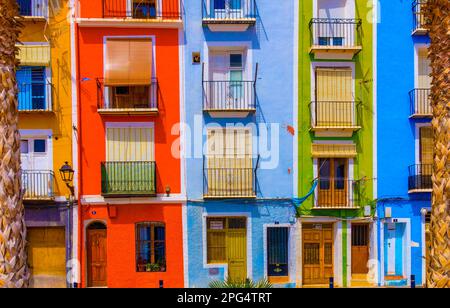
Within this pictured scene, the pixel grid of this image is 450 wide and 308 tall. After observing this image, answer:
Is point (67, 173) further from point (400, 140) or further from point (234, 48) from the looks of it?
point (400, 140)

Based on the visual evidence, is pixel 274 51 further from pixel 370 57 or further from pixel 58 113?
pixel 58 113

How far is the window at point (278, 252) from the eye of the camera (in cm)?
1278

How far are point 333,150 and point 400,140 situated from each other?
96.4 inches

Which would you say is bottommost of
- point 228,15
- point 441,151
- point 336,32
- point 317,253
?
point 317,253

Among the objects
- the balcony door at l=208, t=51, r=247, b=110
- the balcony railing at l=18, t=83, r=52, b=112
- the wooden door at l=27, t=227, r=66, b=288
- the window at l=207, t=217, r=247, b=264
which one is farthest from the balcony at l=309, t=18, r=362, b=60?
the wooden door at l=27, t=227, r=66, b=288

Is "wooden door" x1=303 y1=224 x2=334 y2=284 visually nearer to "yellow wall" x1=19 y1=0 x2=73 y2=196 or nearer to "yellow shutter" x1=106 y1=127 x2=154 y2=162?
"yellow shutter" x1=106 y1=127 x2=154 y2=162

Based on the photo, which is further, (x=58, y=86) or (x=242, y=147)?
(x=242, y=147)

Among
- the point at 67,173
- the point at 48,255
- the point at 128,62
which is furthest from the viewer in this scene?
the point at 48,255

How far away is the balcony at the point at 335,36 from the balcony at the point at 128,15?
475 cm

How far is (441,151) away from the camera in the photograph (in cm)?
545

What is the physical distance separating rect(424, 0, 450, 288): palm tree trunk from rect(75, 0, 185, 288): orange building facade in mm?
8451

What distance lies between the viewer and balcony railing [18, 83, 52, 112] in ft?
40.7

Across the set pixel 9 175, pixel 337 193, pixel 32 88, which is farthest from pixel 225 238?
pixel 9 175
